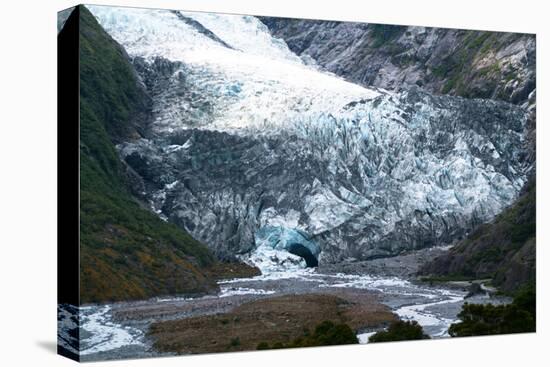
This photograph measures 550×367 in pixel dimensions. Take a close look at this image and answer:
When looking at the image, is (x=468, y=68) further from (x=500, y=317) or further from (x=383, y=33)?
(x=500, y=317)

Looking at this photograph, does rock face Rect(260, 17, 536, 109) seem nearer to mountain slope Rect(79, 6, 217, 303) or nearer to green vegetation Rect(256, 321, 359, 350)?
mountain slope Rect(79, 6, 217, 303)

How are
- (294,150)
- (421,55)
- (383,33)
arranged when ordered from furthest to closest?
(421,55)
(383,33)
(294,150)

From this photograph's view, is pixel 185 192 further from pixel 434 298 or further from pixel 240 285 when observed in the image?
pixel 434 298

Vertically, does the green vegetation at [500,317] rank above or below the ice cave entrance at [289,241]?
below

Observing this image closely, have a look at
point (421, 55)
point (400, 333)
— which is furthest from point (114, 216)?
point (421, 55)

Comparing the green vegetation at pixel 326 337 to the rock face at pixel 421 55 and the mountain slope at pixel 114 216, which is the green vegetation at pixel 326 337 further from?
the rock face at pixel 421 55

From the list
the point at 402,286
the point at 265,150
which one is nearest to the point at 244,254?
the point at 265,150

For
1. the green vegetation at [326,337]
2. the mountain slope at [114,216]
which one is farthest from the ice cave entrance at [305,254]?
the mountain slope at [114,216]
